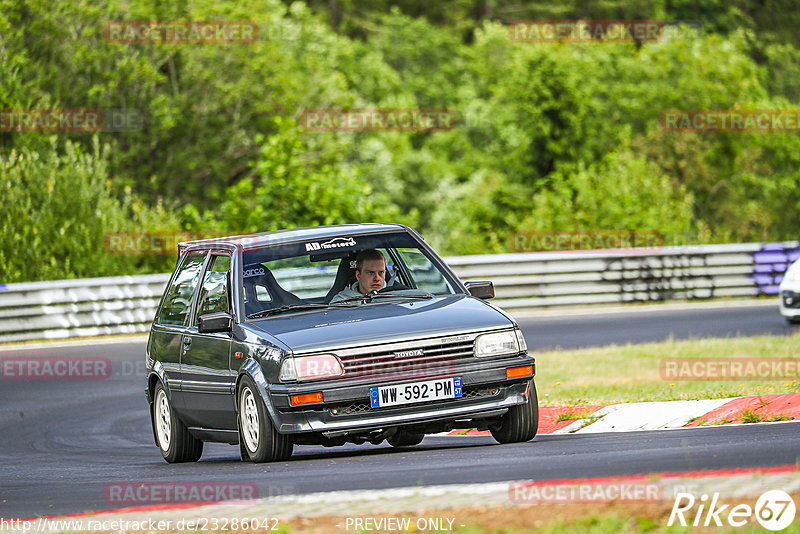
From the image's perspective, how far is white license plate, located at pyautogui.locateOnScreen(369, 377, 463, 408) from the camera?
8.63m

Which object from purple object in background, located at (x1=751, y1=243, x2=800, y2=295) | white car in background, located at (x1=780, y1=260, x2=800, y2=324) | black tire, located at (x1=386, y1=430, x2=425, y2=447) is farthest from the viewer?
purple object in background, located at (x1=751, y1=243, x2=800, y2=295)

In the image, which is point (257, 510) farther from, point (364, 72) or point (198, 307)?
point (364, 72)

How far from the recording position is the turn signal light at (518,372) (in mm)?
8922

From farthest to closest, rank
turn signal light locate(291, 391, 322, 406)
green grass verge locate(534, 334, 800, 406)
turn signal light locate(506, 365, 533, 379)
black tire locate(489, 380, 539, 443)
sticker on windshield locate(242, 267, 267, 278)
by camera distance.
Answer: green grass verge locate(534, 334, 800, 406), sticker on windshield locate(242, 267, 267, 278), black tire locate(489, 380, 539, 443), turn signal light locate(506, 365, 533, 379), turn signal light locate(291, 391, 322, 406)

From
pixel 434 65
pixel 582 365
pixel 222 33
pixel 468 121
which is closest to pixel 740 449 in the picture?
pixel 582 365

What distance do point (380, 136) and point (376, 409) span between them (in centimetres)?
5606

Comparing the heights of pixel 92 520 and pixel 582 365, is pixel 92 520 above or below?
above

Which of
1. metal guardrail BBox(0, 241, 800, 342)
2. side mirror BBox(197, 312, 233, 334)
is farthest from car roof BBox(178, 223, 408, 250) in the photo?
metal guardrail BBox(0, 241, 800, 342)

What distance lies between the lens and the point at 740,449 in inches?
301

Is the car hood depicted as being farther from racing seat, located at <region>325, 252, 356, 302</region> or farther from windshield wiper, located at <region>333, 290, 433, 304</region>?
racing seat, located at <region>325, 252, 356, 302</region>

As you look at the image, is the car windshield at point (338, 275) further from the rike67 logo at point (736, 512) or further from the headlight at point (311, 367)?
the rike67 logo at point (736, 512)

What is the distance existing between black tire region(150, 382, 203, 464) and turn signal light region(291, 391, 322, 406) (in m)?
2.10

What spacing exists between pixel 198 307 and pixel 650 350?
8.24m

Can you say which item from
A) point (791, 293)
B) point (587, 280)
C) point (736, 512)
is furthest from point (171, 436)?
point (587, 280)
